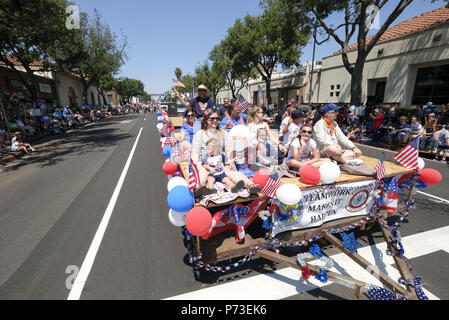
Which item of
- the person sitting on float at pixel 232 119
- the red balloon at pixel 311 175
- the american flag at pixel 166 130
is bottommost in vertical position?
the red balloon at pixel 311 175

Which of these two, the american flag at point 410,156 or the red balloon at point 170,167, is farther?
the red balloon at point 170,167

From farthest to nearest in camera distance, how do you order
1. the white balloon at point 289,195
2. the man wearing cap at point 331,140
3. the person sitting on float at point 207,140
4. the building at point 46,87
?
the building at point 46,87 < the man wearing cap at point 331,140 < the person sitting on float at point 207,140 < the white balloon at point 289,195

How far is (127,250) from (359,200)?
12.8ft

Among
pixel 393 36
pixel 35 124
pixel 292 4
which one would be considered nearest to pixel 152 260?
pixel 292 4

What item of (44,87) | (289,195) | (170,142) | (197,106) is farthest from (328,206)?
(44,87)

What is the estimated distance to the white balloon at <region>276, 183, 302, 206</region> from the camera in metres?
2.64

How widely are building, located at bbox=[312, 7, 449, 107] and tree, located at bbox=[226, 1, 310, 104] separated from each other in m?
6.57

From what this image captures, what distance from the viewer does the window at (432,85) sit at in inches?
542

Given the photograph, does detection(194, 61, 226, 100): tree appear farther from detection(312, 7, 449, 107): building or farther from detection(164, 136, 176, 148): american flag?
detection(164, 136, 176, 148): american flag

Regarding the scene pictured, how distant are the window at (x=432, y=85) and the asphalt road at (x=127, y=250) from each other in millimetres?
11936

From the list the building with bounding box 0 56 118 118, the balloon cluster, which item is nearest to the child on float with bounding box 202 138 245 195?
the balloon cluster

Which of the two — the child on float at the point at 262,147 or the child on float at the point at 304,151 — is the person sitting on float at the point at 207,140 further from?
the child on float at the point at 304,151

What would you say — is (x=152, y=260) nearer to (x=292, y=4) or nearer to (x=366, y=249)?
(x=366, y=249)

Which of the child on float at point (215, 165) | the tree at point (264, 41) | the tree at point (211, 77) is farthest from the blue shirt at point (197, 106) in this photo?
the tree at point (211, 77)
